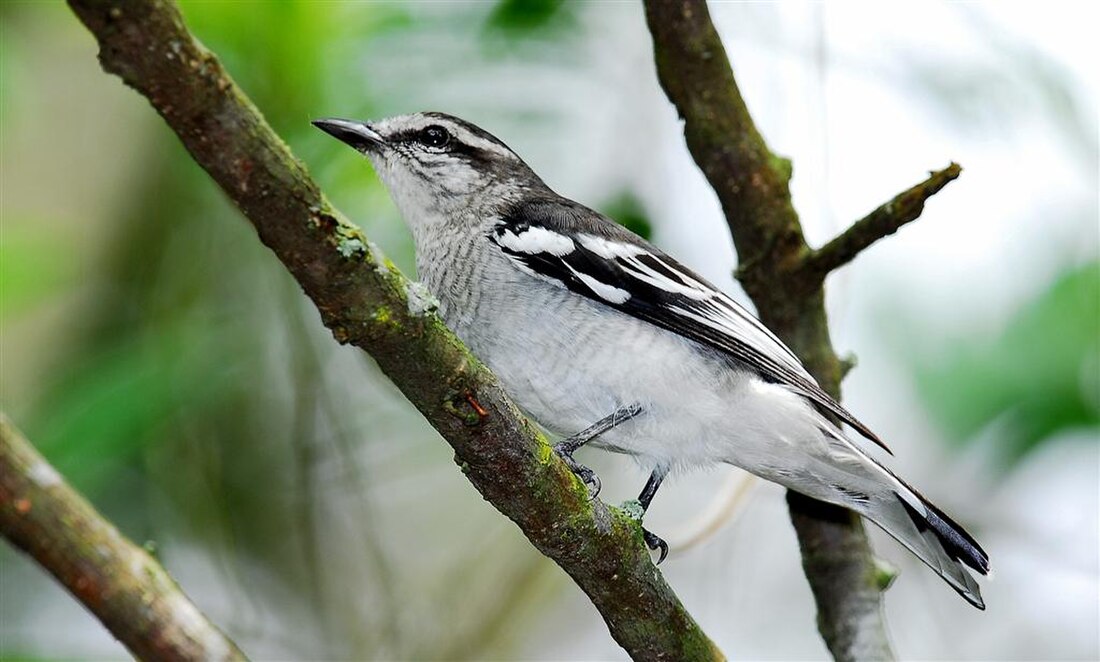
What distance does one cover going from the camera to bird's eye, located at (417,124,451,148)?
4656mm

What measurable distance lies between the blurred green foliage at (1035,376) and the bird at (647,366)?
3.42 ft

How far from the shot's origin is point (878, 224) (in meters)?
3.71

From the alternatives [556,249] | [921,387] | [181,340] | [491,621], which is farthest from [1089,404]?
[181,340]

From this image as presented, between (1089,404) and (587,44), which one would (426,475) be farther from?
(1089,404)

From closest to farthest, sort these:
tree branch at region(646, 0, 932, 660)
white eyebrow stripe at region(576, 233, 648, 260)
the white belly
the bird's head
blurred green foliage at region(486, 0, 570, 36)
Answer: the white belly, white eyebrow stripe at region(576, 233, 648, 260), tree branch at region(646, 0, 932, 660), the bird's head, blurred green foliage at region(486, 0, 570, 36)

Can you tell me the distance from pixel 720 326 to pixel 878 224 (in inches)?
24.6

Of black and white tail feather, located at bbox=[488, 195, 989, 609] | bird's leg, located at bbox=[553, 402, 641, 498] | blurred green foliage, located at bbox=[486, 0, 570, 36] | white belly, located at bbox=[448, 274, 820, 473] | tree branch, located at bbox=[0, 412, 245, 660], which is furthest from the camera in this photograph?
blurred green foliage, located at bbox=[486, 0, 570, 36]

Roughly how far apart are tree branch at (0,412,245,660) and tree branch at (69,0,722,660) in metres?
0.60

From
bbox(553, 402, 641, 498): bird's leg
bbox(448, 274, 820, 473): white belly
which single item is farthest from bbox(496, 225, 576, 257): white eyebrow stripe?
bbox(553, 402, 641, 498): bird's leg

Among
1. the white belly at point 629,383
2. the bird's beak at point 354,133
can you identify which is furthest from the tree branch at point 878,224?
the bird's beak at point 354,133

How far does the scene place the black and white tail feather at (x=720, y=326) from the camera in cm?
394

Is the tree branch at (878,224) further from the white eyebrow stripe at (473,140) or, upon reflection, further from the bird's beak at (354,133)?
the bird's beak at (354,133)

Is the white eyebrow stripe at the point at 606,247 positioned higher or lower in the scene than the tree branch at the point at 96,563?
higher

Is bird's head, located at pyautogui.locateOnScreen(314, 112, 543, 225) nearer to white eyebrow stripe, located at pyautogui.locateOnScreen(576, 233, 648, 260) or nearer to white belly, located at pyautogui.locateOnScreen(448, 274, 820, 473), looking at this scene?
white eyebrow stripe, located at pyautogui.locateOnScreen(576, 233, 648, 260)
